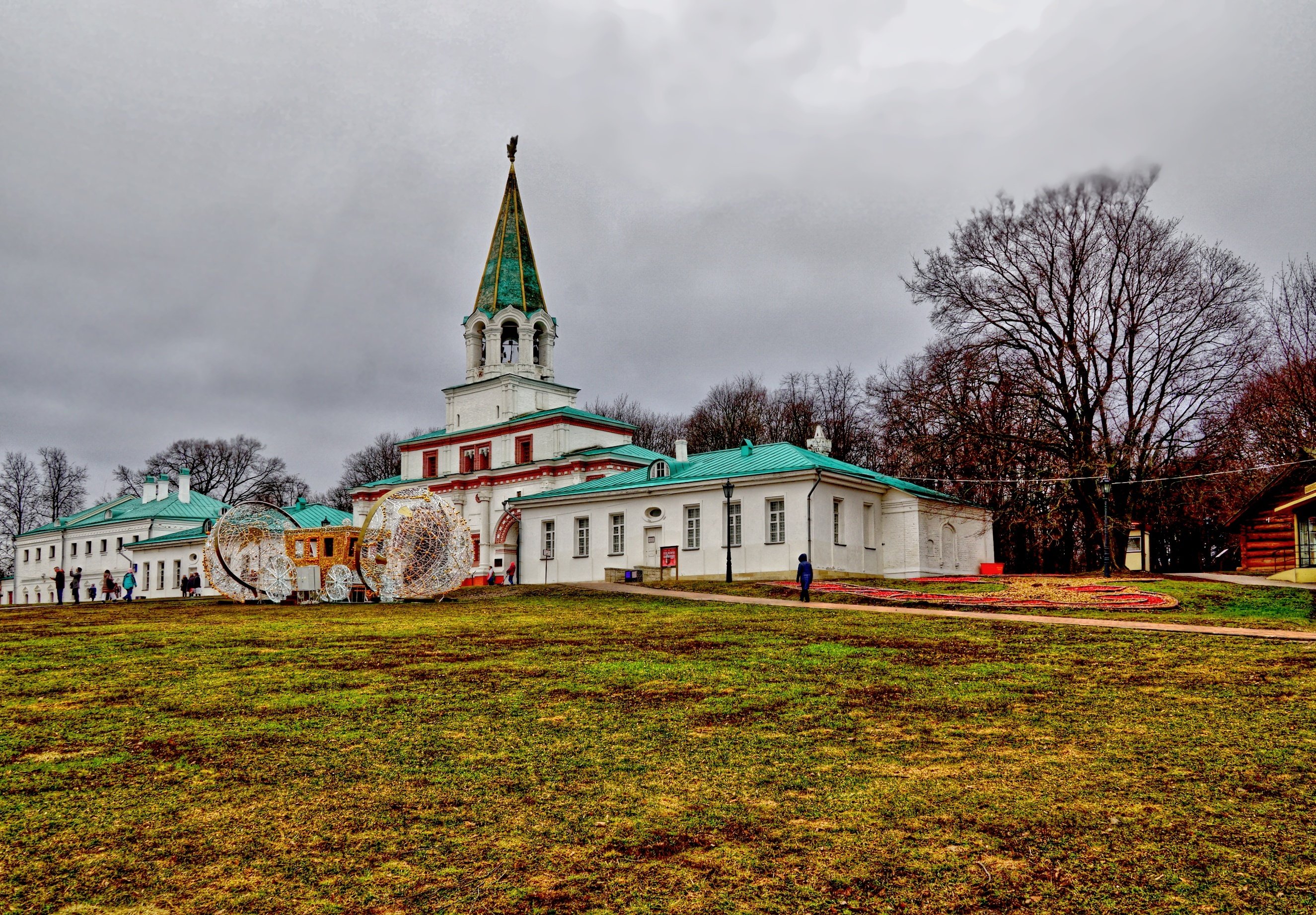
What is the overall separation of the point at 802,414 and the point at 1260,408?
31043 millimetres

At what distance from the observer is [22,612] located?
98.8ft

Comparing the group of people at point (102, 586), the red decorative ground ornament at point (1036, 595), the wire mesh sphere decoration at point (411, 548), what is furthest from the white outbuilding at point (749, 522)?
the group of people at point (102, 586)

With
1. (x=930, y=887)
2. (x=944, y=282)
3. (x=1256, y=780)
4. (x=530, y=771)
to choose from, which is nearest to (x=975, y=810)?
(x=930, y=887)

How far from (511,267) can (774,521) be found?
2582cm

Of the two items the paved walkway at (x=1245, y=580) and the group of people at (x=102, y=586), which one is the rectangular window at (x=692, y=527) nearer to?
the paved walkway at (x=1245, y=580)

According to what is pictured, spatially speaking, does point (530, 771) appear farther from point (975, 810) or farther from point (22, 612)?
point (22, 612)

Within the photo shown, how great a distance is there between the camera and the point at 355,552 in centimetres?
3048

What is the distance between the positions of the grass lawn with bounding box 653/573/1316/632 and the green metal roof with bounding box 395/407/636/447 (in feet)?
57.1

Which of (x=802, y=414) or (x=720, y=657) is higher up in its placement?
(x=802, y=414)

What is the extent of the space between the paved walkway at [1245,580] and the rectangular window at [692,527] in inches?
619

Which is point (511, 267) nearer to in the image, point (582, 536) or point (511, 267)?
point (511, 267)

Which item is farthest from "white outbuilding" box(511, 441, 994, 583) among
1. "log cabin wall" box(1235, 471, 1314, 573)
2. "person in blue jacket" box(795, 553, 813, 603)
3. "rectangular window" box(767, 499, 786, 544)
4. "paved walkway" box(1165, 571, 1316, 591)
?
"log cabin wall" box(1235, 471, 1314, 573)

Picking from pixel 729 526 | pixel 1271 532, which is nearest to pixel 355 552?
pixel 729 526

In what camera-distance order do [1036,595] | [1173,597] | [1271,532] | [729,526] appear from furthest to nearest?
[1271,532] → [729,526] → [1036,595] → [1173,597]
